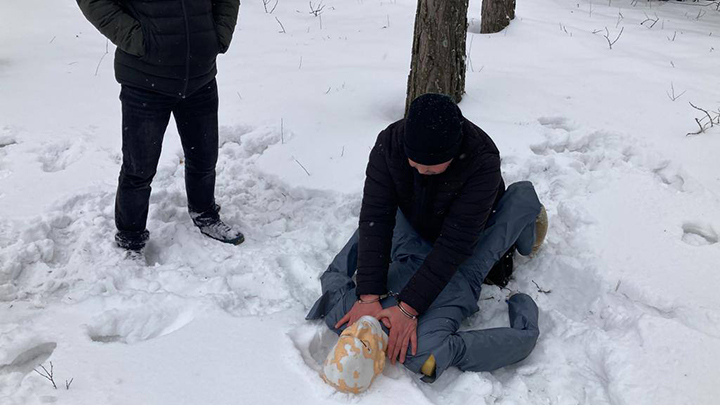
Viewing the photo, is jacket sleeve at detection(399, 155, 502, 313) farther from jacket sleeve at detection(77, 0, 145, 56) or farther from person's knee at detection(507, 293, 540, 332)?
jacket sleeve at detection(77, 0, 145, 56)

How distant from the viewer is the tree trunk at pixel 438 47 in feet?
12.9

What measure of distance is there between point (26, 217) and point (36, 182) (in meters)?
0.42

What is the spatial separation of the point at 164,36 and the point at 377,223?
1340mm

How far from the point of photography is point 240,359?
238 centimetres

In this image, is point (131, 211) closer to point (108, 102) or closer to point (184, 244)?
point (184, 244)

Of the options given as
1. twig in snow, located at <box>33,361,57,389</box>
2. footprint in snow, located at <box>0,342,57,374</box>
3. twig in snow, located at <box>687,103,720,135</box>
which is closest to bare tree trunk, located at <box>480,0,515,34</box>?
twig in snow, located at <box>687,103,720,135</box>

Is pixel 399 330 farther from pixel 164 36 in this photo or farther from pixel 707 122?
pixel 707 122

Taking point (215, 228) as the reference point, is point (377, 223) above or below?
above

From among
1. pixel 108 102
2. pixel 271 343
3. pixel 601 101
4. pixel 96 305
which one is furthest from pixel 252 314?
pixel 601 101

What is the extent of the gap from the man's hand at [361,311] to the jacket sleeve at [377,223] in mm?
58

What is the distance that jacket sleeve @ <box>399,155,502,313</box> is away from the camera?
250 centimetres

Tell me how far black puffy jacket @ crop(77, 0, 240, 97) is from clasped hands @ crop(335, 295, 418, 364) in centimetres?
138

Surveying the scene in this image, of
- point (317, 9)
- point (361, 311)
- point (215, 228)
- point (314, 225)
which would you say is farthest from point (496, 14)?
point (361, 311)

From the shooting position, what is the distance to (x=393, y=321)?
2443 millimetres
